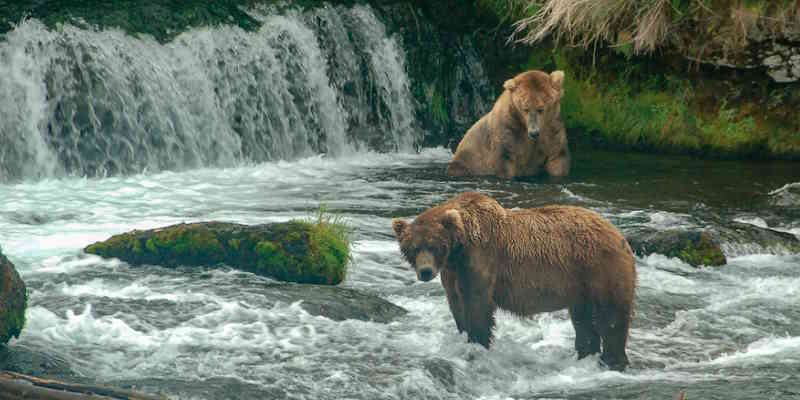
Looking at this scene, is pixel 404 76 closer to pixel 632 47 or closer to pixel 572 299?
pixel 632 47

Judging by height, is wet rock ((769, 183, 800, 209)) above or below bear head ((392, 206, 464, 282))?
below

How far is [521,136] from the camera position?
14297 mm

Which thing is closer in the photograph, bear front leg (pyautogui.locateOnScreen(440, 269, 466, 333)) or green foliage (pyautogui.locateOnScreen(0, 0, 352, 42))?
bear front leg (pyautogui.locateOnScreen(440, 269, 466, 333))

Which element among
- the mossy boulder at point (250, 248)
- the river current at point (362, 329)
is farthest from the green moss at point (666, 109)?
the mossy boulder at point (250, 248)

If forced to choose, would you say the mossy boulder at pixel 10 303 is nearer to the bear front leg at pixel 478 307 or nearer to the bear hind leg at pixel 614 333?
the bear front leg at pixel 478 307

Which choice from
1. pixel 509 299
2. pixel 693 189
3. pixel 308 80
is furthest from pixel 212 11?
pixel 509 299

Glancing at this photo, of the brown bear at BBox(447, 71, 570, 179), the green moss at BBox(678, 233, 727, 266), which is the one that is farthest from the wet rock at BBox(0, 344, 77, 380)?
the brown bear at BBox(447, 71, 570, 179)

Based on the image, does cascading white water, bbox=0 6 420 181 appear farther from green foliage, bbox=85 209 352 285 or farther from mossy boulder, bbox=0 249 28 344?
mossy boulder, bbox=0 249 28 344

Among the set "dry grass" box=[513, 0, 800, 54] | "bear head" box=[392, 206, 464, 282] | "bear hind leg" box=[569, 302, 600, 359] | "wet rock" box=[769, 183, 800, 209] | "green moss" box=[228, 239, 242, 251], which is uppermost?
"dry grass" box=[513, 0, 800, 54]

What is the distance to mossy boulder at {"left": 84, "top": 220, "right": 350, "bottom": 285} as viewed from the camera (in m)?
8.53

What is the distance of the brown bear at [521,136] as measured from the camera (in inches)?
537

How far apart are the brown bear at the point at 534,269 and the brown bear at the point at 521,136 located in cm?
660

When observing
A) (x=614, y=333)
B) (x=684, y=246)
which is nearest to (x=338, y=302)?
(x=614, y=333)

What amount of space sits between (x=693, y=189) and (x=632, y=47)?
135 inches
